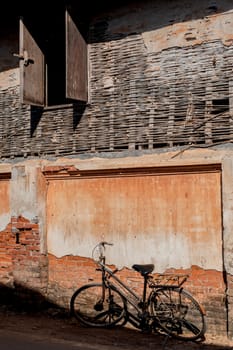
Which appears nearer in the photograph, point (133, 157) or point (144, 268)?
point (144, 268)

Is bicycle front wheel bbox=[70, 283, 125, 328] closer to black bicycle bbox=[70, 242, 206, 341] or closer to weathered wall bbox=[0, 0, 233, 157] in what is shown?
black bicycle bbox=[70, 242, 206, 341]

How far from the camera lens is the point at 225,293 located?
6742mm

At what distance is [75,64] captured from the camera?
25.9 feet

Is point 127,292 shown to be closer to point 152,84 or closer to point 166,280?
point 166,280

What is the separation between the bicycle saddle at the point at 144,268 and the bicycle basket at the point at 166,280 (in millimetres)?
216

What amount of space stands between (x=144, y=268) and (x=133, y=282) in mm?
Answer: 601

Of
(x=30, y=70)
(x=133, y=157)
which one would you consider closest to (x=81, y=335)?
(x=133, y=157)

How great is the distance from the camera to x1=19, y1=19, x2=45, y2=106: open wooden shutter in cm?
835

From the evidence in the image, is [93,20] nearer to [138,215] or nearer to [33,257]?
[138,215]

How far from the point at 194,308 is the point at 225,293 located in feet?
1.75

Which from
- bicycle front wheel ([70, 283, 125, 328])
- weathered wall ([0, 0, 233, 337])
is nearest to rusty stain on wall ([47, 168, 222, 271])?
weathered wall ([0, 0, 233, 337])

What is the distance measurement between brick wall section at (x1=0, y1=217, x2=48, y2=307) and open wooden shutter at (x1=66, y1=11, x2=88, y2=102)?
7.84 ft

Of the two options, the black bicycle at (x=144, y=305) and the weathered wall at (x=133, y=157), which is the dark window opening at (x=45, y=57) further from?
the black bicycle at (x=144, y=305)

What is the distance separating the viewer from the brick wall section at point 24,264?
8422mm
